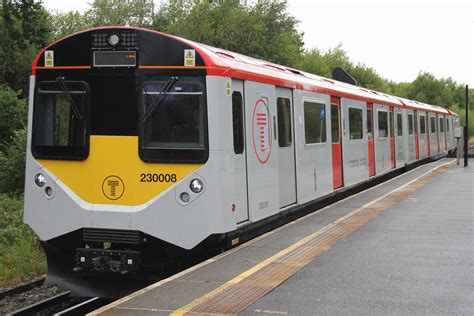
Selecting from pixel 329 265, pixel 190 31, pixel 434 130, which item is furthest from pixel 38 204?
pixel 190 31

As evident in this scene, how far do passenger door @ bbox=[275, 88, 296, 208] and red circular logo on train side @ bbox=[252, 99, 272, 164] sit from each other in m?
0.60

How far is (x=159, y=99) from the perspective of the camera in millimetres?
6887

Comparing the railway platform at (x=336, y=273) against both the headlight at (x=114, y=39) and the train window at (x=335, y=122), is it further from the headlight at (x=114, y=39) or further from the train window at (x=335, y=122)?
the headlight at (x=114, y=39)

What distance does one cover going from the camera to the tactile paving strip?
522 cm

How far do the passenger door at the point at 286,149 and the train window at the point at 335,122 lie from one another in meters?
3.00

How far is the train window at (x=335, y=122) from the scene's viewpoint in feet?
41.5

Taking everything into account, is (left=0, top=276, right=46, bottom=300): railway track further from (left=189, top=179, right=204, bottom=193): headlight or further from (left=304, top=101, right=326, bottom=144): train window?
(left=304, top=101, right=326, bottom=144): train window

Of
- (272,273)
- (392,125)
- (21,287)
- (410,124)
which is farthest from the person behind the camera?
(410,124)

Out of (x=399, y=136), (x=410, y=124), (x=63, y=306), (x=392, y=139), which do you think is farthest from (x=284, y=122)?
(x=410, y=124)

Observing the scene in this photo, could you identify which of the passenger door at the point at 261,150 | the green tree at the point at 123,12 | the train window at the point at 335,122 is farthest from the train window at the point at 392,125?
the green tree at the point at 123,12

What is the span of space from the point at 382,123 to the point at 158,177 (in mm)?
12633

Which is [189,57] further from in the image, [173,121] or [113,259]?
[113,259]

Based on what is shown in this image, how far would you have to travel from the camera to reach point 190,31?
42656mm

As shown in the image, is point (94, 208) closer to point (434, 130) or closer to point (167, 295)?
point (167, 295)
